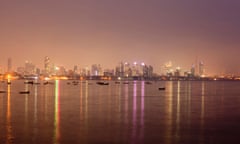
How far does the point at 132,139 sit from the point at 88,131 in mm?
4273

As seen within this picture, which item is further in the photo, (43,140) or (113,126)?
(113,126)

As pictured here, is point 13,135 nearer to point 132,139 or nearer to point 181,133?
point 132,139

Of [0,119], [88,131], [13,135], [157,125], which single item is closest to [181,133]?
[157,125]

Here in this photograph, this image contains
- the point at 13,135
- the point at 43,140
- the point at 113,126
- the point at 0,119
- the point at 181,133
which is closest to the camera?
the point at 43,140

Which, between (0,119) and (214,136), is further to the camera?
(0,119)

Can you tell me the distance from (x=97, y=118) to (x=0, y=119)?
8.86m

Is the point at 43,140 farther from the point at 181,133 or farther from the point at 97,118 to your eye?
the point at 97,118

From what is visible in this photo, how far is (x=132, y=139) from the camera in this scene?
938 inches

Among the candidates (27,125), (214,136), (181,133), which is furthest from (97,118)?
(214,136)

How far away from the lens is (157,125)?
3034 centimetres

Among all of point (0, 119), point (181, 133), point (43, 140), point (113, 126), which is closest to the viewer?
point (43, 140)

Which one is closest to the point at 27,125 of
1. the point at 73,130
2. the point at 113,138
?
the point at 73,130

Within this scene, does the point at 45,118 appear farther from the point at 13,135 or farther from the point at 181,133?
the point at 181,133

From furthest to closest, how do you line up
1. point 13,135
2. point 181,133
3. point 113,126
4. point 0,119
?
point 0,119 → point 113,126 → point 181,133 → point 13,135
